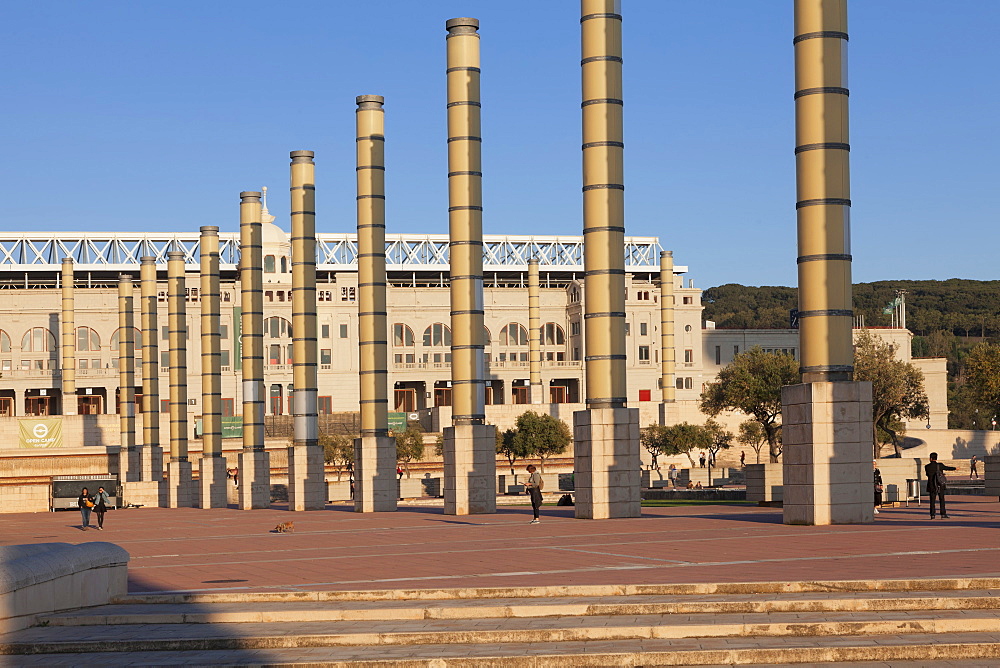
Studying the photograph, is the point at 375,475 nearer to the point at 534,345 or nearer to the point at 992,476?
the point at 992,476

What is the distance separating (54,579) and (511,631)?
19.1 feet

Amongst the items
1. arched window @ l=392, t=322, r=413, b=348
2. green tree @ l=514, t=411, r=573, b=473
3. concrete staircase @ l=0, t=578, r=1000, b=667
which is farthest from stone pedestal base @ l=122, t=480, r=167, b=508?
arched window @ l=392, t=322, r=413, b=348

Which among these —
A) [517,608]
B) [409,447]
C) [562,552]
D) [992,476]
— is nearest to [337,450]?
[409,447]

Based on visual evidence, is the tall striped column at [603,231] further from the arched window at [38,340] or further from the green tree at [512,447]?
the arched window at [38,340]

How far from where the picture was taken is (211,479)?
62781mm

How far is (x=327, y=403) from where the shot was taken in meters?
125

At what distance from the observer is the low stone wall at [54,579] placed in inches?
593

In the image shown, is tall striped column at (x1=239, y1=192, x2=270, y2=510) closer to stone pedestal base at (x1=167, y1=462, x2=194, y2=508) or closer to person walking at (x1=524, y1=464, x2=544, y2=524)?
stone pedestal base at (x1=167, y1=462, x2=194, y2=508)

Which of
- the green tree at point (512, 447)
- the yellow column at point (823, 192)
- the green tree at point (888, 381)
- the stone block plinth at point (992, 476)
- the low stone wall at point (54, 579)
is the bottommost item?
the green tree at point (512, 447)

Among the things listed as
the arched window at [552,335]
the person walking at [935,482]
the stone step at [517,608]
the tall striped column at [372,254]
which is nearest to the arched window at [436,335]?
the arched window at [552,335]

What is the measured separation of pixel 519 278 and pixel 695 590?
13095 centimetres

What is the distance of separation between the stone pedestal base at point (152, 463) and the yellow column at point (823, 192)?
56758 millimetres

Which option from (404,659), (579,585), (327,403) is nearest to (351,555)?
(579,585)

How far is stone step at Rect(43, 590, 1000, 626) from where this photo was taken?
1431 cm
